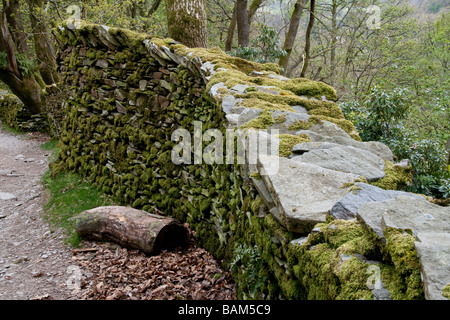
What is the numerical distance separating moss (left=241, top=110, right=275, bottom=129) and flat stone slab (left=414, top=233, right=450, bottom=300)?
222 cm

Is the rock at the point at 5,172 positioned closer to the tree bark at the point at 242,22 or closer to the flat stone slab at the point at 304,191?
the tree bark at the point at 242,22

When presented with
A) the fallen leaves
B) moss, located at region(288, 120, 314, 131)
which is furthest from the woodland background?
the fallen leaves

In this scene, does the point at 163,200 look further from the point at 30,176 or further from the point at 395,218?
the point at 30,176

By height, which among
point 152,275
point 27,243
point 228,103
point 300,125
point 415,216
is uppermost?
point 228,103

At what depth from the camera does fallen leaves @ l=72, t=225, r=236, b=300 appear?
4148mm

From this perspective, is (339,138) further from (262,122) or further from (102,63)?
(102,63)

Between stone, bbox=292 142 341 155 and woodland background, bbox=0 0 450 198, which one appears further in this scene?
woodland background, bbox=0 0 450 198

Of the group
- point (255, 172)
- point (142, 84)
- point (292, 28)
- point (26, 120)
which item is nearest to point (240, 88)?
Result: point (255, 172)

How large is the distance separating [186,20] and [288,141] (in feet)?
16.0

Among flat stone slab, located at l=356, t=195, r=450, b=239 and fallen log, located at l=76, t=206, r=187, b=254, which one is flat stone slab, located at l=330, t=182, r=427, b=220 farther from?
fallen log, located at l=76, t=206, r=187, b=254

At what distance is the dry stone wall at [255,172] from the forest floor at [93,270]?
0.38 m

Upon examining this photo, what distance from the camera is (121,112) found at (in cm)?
714

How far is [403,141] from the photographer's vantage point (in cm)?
611
